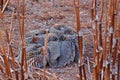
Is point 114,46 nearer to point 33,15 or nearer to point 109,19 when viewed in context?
point 109,19

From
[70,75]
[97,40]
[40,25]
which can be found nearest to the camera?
[97,40]

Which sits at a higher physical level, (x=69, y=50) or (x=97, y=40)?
(x=97, y=40)

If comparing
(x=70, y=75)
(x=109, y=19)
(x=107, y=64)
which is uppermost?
(x=109, y=19)

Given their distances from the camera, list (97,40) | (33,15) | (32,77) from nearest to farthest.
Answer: (97,40) < (32,77) < (33,15)

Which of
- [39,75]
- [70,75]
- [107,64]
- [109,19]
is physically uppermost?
[109,19]

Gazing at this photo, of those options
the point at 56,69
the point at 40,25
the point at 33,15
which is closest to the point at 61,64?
the point at 56,69

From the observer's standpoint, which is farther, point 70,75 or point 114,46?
point 70,75

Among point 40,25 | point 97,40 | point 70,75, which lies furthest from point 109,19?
point 40,25

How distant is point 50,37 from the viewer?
2.61 meters

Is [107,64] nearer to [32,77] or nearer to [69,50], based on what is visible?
[32,77]

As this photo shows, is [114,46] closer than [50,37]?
Yes

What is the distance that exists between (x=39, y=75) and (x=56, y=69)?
22.1 inches

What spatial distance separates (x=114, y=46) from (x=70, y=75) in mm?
1156

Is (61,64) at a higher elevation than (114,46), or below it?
below
